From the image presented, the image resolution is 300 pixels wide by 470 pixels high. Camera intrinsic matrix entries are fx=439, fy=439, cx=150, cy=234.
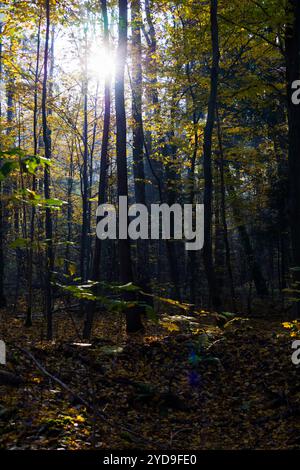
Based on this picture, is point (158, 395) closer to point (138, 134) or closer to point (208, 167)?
point (208, 167)

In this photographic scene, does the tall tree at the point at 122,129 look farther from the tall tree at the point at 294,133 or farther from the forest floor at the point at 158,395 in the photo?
the tall tree at the point at 294,133

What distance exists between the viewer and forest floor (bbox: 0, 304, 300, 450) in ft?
16.3

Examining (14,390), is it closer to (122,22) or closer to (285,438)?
(285,438)

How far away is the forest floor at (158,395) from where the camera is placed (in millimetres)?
4977

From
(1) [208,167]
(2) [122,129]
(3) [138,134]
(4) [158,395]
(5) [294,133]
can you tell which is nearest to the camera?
(4) [158,395]

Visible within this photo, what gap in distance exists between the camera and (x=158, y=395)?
667 centimetres

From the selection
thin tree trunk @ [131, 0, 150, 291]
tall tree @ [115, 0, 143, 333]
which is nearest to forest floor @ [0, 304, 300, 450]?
tall tree @ [115, 0, 143, 333]

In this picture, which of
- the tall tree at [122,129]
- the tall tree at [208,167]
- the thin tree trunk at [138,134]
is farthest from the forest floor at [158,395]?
the thin tree trunk at [138,134]

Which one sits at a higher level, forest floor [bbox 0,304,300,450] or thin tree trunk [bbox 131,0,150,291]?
thin tree trunk [bbox 131,0,150,291]

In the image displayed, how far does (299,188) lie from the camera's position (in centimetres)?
1111

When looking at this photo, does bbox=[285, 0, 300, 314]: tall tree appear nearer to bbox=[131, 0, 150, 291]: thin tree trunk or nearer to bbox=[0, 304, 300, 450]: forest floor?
bbox=[0, 304, 300, 450]: forest floor

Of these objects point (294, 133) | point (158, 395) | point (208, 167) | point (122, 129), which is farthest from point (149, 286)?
point (158, 395)
